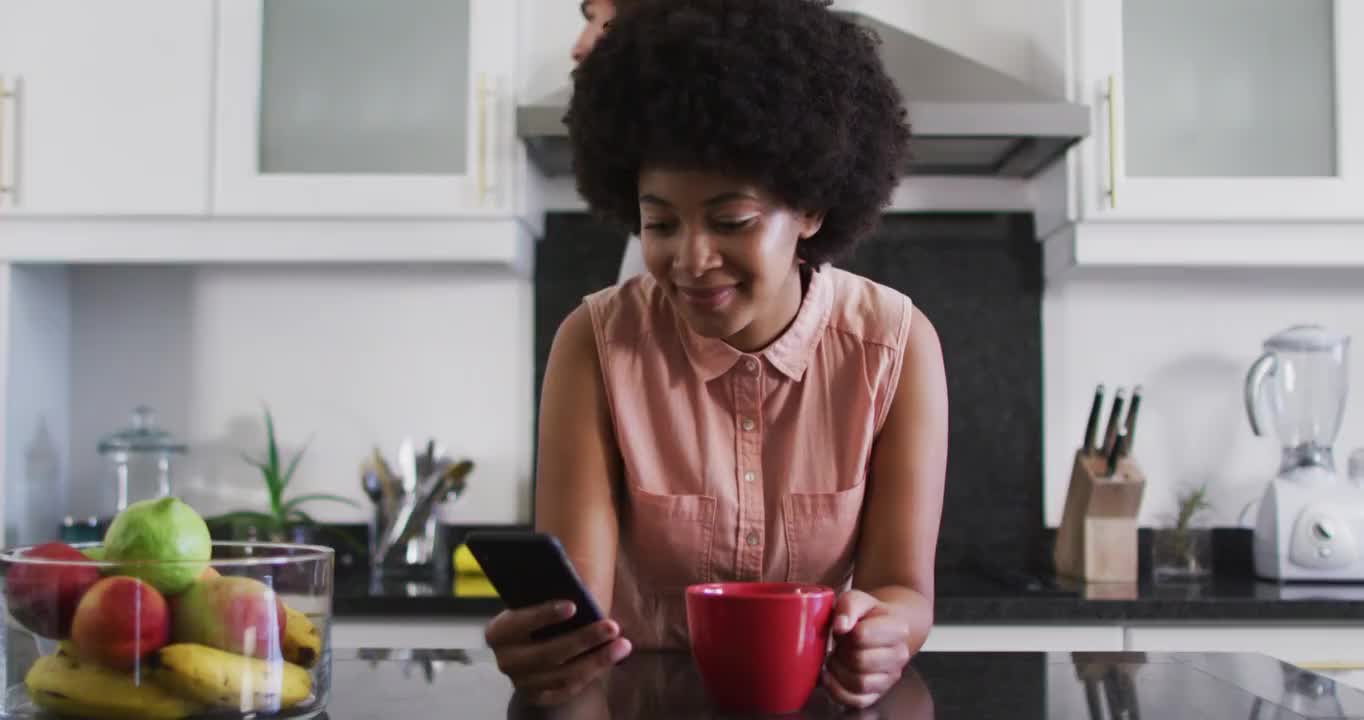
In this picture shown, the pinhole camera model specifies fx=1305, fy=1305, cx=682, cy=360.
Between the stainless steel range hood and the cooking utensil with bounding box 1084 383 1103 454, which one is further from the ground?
the stainless steel range hood

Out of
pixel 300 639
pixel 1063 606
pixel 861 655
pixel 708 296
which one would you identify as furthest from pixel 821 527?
pixel 1063 606

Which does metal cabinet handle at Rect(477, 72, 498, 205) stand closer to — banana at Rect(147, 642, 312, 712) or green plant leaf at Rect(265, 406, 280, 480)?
green plant leaf at Rect(265, 406, 280, 480)

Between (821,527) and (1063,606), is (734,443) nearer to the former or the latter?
(821,527)

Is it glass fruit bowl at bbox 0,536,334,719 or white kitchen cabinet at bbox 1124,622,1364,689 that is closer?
glass fruit bowl at bbox 0,536,334,719

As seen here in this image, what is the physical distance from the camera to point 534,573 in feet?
2.87

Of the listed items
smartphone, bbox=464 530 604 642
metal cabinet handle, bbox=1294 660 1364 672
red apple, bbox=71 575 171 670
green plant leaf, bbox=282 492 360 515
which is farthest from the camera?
green plant leaf, bbox=282 492 360 515

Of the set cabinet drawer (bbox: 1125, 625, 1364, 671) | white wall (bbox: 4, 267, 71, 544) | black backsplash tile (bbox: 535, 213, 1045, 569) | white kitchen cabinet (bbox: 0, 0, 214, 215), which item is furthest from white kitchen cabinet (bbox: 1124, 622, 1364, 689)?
white wall (bbox: 4, 267, 71, 544)

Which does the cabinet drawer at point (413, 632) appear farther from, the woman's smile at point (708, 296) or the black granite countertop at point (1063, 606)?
the woman's smile at point (708, 296)

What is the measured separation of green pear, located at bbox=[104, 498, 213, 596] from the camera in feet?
2.26

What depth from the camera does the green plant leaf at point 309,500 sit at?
8.26 feet

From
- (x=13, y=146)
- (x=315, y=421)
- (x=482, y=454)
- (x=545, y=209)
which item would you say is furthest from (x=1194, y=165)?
(x=13, y=146)

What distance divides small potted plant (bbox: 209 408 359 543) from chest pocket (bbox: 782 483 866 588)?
4.61ft

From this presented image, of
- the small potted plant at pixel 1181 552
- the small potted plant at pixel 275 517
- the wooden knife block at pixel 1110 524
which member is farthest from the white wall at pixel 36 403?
the small potted plant at pixel 1181 552

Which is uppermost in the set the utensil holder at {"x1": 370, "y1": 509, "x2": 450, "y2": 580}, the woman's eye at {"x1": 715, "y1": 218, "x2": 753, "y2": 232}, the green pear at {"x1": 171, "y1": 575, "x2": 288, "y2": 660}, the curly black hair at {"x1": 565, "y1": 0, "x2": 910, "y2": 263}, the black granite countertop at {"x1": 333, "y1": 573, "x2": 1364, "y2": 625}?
the curly black hair at {"x1": 565, "y1": 0, "x2": 910, "y2": 263}
